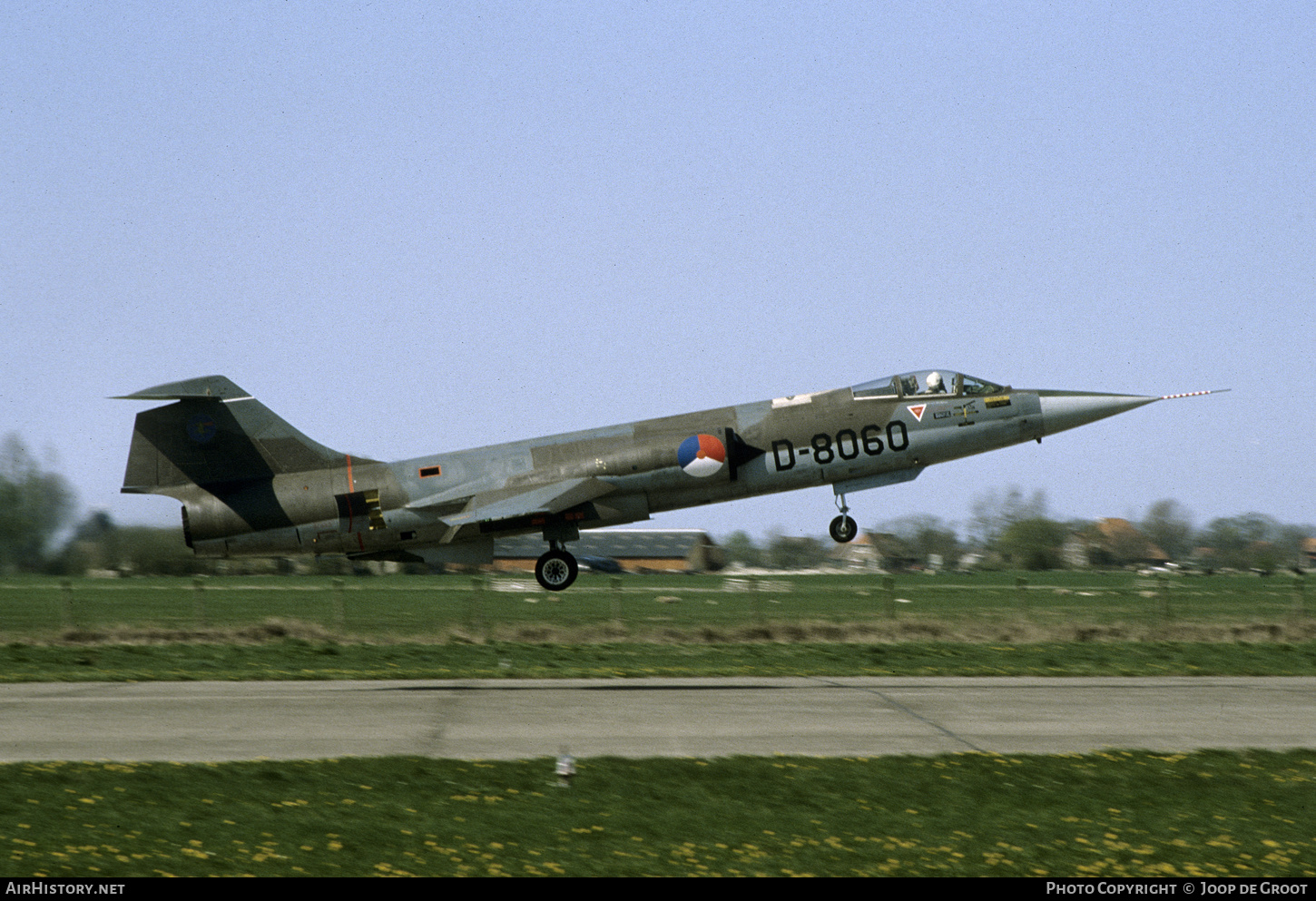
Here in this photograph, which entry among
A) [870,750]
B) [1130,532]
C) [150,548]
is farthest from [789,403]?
[1130,532]

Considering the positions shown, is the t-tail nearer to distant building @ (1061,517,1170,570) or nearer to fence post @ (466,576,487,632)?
fence post @ (466,576,487,632)

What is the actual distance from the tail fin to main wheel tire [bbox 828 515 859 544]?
10165 mm

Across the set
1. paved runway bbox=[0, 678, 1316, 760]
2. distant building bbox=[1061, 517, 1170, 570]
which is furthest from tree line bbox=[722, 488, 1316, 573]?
paved runway bbox=[0, 678, 1316, 760]

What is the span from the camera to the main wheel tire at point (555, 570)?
24.9 m

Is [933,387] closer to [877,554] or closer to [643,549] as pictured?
[877,554]

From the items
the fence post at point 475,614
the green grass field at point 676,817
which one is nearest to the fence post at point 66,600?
the fence post at point 475,614

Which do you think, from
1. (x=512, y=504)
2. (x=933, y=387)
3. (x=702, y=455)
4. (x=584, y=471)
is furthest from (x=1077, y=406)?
(x=512, y=504)

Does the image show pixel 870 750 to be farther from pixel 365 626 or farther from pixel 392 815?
pixel 365 626

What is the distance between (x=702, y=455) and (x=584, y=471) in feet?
7.97

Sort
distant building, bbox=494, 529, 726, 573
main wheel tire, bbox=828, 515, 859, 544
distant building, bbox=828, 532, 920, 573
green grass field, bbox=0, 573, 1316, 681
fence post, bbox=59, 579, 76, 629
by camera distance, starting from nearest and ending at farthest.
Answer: main wheel tire, bbox=828, 515, 859, 544, green grass field, bbox=0, 573, 1316, 681, fence post, bbox=59, 579, 76, 629, distant building, bbox=828, 532, 920, 573, distant building, bbox=494, 529, 726, 573

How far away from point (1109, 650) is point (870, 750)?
1699 centimetres

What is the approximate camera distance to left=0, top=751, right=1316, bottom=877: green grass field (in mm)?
11922

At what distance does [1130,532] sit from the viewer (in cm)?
6756

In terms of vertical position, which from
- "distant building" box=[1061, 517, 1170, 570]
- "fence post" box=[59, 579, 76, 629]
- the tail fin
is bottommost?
"distant building" box=[1061, 517, 1170, 570]
